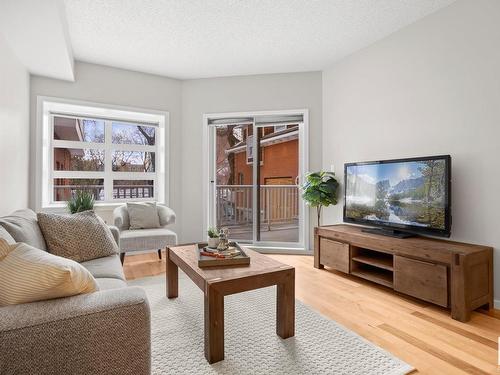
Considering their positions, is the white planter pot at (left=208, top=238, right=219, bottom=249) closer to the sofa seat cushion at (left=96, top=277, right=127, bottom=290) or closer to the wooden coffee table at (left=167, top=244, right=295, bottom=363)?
the wooden coffee table at (left=167, top=244, right=295, bottom=363)

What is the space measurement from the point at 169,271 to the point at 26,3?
2.38 meters

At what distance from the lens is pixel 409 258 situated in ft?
8.33

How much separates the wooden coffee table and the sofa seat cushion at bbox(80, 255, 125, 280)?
0.45 meters

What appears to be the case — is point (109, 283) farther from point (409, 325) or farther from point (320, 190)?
point (320, 190)

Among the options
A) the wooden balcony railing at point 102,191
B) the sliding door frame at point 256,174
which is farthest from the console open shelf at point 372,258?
the wooden balcony railing at point 102,191

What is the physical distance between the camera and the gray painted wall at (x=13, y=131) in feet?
8.82

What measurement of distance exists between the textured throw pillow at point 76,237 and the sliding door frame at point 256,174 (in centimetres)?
217

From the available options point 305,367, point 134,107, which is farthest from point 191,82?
point 305,367

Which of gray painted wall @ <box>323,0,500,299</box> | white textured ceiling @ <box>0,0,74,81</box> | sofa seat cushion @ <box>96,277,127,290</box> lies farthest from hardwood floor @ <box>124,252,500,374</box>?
white textured ceiling @ <box>0,0,74,81</box>

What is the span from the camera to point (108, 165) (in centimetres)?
432

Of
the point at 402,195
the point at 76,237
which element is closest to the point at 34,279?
the point at 76,237

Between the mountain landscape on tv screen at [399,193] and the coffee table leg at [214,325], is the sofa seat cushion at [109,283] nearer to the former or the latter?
the coffee table leg at [214,325]

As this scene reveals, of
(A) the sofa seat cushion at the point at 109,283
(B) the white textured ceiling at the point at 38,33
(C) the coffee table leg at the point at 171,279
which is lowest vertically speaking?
(C) the coffee table leg at the point at 171,279

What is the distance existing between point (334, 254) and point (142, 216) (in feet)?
7.90
